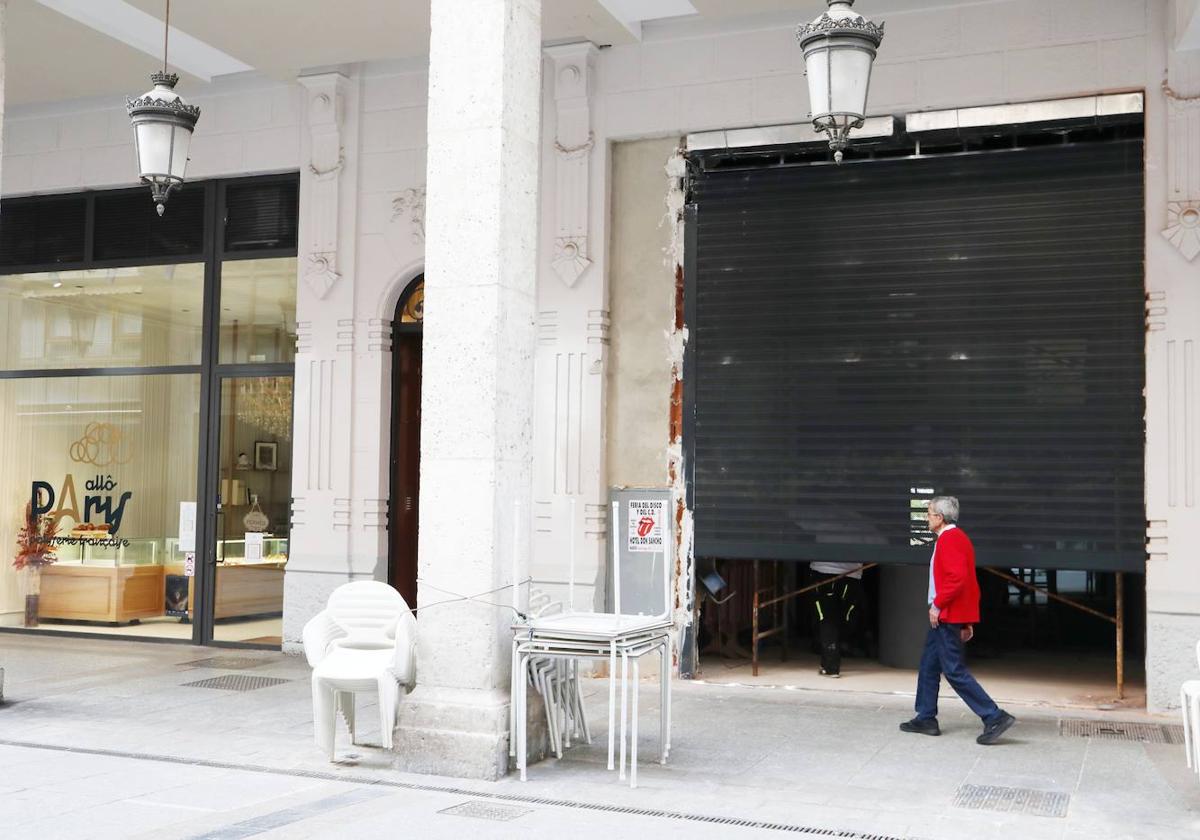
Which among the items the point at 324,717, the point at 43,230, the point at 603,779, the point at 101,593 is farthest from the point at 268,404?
the point at 603,779

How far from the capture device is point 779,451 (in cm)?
1050

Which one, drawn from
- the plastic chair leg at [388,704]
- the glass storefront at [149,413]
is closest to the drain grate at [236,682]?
the glass storefront at [149,413]

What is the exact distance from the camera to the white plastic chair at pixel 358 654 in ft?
23.7

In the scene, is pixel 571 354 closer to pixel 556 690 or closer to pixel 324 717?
pixel 556 690

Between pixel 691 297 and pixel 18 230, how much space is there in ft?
26.7

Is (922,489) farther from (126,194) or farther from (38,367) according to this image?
(38,367)

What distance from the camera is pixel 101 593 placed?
1330cm

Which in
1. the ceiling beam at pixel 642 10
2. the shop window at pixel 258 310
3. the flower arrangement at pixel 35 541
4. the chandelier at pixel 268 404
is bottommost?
the flower arrangement at pixel 35 541

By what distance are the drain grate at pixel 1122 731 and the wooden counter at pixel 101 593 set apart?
362 inches

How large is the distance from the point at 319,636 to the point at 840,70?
460cm

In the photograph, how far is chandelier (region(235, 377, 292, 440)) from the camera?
12570mm

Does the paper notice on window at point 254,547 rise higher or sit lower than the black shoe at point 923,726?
higher

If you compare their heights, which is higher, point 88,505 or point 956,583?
point 88,505

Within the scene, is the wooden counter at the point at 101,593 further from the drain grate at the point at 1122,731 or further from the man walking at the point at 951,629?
the drain grate at the point at 1122,731
